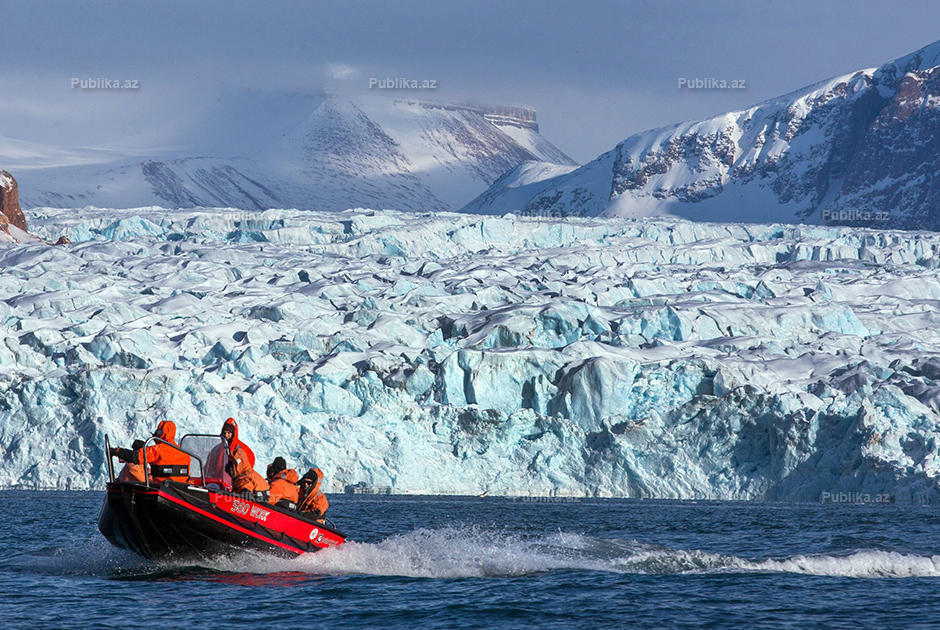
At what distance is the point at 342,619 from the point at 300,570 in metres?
3.38

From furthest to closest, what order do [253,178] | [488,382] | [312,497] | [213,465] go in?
1. [253,178]
2. [488,382]
3. [312,497]
4. [213,465]

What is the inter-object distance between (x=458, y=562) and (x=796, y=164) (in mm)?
131198

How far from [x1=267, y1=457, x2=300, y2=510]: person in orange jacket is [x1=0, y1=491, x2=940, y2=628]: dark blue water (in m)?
0.87

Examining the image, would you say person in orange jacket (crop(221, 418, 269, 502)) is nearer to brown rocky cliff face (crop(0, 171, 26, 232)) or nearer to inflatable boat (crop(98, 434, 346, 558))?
inflatable boat (crop(98, 434, 346, 558))

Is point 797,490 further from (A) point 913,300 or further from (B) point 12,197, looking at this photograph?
(B) point 12,197

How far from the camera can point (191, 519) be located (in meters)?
17.4

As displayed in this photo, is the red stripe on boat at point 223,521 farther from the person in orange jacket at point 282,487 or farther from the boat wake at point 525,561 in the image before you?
the person in orange jacket at point 282,487

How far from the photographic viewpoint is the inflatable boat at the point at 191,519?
56.5 feet

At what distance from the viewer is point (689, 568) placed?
19.5 meters

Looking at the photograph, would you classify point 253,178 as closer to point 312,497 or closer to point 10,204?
point 10,204

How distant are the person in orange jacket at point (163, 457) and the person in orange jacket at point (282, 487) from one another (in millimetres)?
1230

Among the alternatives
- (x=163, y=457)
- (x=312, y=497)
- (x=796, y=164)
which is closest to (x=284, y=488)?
(x=312, y=497)

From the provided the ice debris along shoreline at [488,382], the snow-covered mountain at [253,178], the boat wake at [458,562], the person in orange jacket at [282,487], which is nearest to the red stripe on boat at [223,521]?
the boat wake at [458,562]

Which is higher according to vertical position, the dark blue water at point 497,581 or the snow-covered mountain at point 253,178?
the snow-covered mountain at point 253,178
